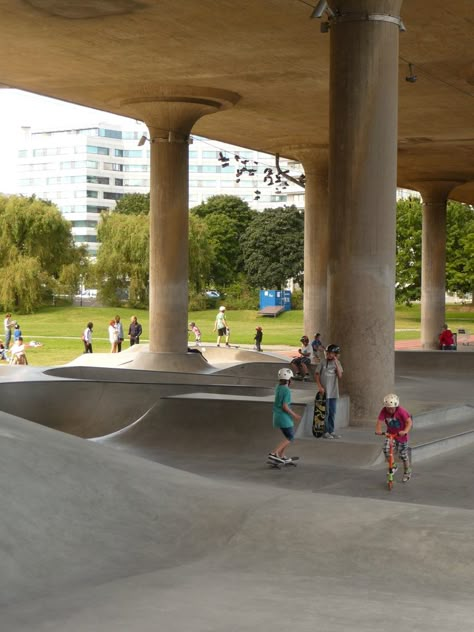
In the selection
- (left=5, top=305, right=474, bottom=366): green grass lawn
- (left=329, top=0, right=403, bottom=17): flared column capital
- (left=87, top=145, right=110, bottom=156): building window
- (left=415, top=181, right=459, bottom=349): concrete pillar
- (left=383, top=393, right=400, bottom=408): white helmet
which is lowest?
(left=5, top=305, right=474, bottom=366): green grass lawn

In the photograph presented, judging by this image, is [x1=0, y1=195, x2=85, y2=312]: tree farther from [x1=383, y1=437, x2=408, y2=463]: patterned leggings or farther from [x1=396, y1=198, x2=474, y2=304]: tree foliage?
[x1=383, y1=437, x2=408, y2=463]: patterned leggings

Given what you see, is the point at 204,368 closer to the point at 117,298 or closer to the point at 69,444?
the point at 69,444

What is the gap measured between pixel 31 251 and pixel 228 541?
7014 centimetres

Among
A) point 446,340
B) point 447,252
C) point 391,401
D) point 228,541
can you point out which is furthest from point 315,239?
point 447,252

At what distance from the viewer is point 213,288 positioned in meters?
108

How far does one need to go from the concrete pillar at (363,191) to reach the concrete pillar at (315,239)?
893 inches

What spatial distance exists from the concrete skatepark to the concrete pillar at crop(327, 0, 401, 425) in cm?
4

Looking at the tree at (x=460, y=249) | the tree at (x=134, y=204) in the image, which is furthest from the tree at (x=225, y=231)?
the tree at (x=460, y=249)

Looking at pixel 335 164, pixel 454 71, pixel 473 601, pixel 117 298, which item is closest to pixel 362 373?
pixel 335 164

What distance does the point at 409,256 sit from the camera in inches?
3278

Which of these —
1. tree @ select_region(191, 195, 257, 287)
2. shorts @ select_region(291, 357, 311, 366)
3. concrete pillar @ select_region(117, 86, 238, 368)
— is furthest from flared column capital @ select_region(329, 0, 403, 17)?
tree @ select_region(191, 195, 257, 287)

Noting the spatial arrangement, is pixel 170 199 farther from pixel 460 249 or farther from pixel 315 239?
pixel 460 249

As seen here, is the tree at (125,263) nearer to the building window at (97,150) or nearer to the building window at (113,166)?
the building window at (97,150)

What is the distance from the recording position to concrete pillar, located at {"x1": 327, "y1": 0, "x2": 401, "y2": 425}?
1708 cm
